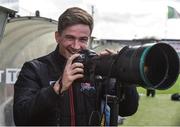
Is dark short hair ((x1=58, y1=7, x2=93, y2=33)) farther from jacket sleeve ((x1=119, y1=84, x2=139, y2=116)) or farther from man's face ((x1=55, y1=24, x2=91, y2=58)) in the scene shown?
jacket sleeve ((x1=119, y1=84, x2=139, y2=116))

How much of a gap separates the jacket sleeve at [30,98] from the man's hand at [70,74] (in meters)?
0.06

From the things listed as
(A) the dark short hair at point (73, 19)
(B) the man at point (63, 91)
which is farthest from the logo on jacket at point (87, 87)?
(A) the dark short hair at point (73, 19)

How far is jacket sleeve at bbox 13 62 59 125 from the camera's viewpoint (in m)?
2.42

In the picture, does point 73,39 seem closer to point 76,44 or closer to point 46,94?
point 76,44

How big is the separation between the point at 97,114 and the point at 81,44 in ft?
1.25

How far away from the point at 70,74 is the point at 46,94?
0.52 ft

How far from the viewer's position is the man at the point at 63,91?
2504 mm

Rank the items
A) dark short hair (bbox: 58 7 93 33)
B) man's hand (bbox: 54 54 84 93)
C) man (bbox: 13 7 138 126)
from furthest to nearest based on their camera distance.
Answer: dark short hair (bbox: 58 7 93 33) → man (bbox: 13 7 138 126) → man's hand (bbox: 54 54 84 93)

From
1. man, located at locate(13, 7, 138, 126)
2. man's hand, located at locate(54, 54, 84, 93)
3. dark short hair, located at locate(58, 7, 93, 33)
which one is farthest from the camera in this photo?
dark short hair, located at locate(58, 7, 93, 33)

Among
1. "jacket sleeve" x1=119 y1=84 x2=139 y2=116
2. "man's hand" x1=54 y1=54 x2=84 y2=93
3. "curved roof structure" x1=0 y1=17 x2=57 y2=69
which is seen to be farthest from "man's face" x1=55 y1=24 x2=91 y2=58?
"curved roof structure" x1=0 y1=17 x2=57 y2=69

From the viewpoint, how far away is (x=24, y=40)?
6355 mm


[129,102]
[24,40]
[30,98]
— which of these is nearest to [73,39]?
[30,98]

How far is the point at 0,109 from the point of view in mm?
5691

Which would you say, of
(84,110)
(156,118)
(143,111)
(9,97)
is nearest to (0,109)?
(9,97)
